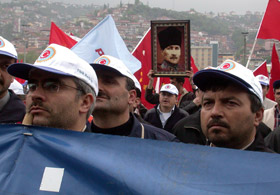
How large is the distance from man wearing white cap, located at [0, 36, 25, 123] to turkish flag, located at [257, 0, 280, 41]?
5164mm

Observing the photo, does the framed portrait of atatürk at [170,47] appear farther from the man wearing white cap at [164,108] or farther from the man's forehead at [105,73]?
the man's forehead at [105,73]

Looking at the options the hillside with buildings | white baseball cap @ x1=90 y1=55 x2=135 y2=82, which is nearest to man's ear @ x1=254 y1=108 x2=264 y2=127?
white baseball cap @ x1=90 y1=55 x2=135 y2=82

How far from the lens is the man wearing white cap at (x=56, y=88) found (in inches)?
99.1

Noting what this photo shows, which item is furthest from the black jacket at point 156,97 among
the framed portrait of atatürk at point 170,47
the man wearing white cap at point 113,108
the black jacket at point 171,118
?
the man wearing white cap at point 113,108

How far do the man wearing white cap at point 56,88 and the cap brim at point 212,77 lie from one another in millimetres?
623

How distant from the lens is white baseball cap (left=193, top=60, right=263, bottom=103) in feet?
8.12

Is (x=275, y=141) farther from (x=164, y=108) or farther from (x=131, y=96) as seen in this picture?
(x=164, y=108)

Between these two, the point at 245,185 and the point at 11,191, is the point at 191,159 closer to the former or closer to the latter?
the point at 245,185

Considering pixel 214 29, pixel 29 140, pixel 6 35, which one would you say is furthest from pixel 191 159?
pixel 214 29

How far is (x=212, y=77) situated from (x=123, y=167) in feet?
2.50

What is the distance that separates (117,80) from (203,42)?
463ft

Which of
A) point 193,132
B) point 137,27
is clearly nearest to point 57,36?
point 193,132

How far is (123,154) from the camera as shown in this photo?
2.21m

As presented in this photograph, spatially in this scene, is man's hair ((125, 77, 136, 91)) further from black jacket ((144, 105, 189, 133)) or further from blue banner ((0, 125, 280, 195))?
black jacket ((144, 105, 189, 133))
